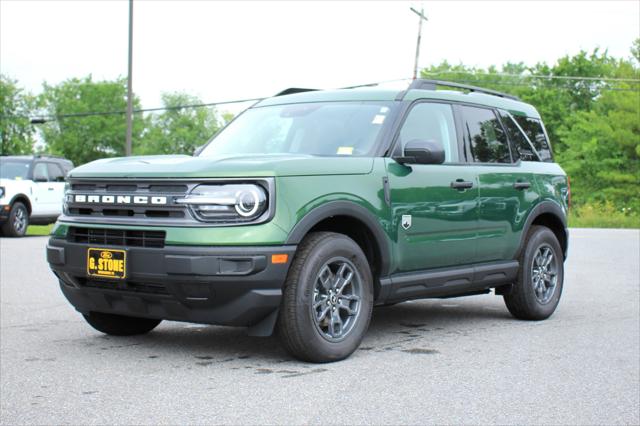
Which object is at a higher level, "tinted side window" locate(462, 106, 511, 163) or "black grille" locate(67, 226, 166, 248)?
"tinted side window" locate(462, 106, 511, 163)

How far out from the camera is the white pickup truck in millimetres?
20859

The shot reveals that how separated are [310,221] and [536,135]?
370 cm

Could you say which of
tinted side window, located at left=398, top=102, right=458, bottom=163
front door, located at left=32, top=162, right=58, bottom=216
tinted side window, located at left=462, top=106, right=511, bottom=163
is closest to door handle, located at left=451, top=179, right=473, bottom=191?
tinted side window, located at left=398, top=102, right=458, bottom=163

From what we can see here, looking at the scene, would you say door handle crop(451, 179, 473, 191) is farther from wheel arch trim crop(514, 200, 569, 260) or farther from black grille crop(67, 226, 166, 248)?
black grille crop(67, 226, 166, 248)

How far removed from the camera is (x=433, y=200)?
22.2 feet

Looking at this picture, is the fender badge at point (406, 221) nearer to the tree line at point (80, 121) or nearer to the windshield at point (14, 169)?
the windshield at point (14, 169)

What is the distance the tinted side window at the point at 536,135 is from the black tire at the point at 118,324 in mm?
3893

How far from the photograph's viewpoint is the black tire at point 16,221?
20798mm

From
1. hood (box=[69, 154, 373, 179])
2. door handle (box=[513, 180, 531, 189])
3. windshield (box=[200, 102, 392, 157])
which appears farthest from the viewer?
door handle (box=[513, 180, 531, 189])

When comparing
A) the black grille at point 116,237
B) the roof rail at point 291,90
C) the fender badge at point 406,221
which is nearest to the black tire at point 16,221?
the roof rail at point 291,90

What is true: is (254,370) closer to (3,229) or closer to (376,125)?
(376,125)

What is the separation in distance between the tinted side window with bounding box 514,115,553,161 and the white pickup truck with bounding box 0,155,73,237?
15.1 m

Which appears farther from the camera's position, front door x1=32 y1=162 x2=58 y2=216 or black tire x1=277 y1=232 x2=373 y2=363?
front door x1=32 y1=162 x2=58 y2=216

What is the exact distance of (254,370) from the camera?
220 inches
